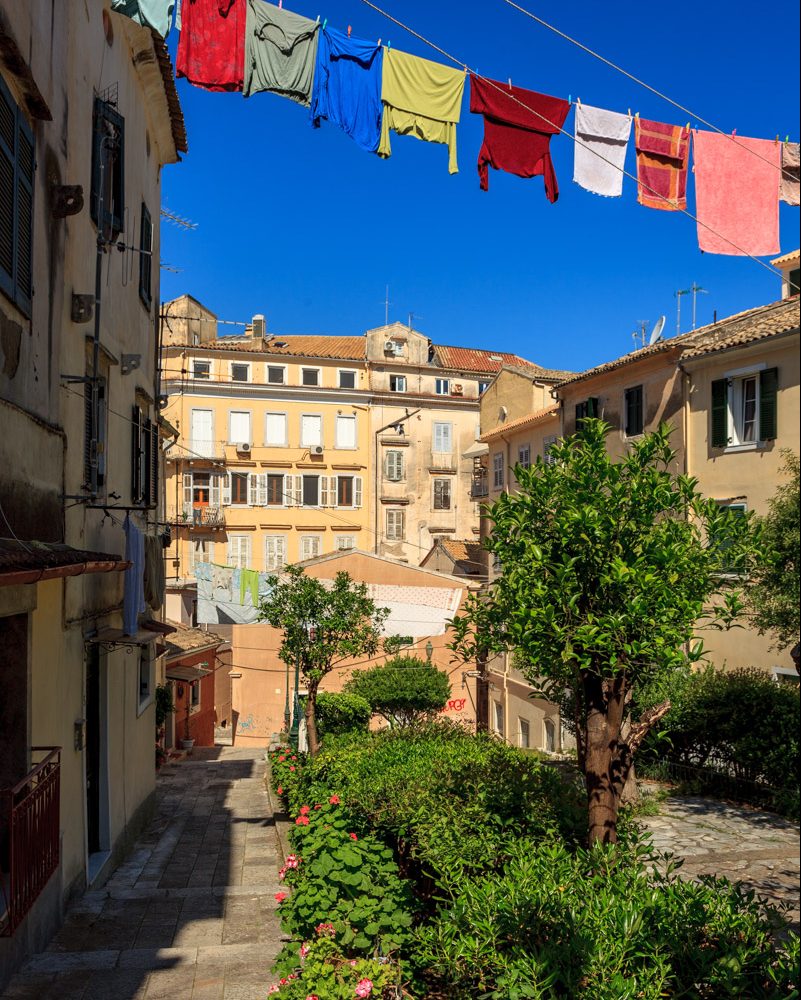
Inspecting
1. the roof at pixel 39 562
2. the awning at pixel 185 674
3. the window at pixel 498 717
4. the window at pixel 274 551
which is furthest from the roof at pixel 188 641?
the roof at pixel 39 562

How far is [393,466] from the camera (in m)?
49.7

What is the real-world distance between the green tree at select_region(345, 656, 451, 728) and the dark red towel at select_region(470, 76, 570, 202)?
707 inches

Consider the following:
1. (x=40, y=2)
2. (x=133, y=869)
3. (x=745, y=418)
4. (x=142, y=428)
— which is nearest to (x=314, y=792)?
(x=133, y=869)

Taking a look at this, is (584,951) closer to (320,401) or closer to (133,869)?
(133,869)

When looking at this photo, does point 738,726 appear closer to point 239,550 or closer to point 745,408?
point 745,408

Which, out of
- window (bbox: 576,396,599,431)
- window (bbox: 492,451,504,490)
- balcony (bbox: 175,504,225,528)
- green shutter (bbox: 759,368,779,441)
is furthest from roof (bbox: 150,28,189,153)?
balcony (bbox: 175,504,225,528)

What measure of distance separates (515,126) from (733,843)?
1117 cm

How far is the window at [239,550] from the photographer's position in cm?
4608

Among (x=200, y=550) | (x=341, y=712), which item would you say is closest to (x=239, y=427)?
(x=200, y=550)

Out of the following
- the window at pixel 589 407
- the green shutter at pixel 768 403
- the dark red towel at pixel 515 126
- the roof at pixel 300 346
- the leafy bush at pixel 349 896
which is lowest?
the leafy bush at pixel 349 896

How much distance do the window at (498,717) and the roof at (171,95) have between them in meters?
22.3

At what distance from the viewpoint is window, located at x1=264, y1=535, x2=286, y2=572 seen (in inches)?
1844

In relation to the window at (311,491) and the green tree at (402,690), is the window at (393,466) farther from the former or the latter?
the green tree at (402,690)

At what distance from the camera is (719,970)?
498 cm
